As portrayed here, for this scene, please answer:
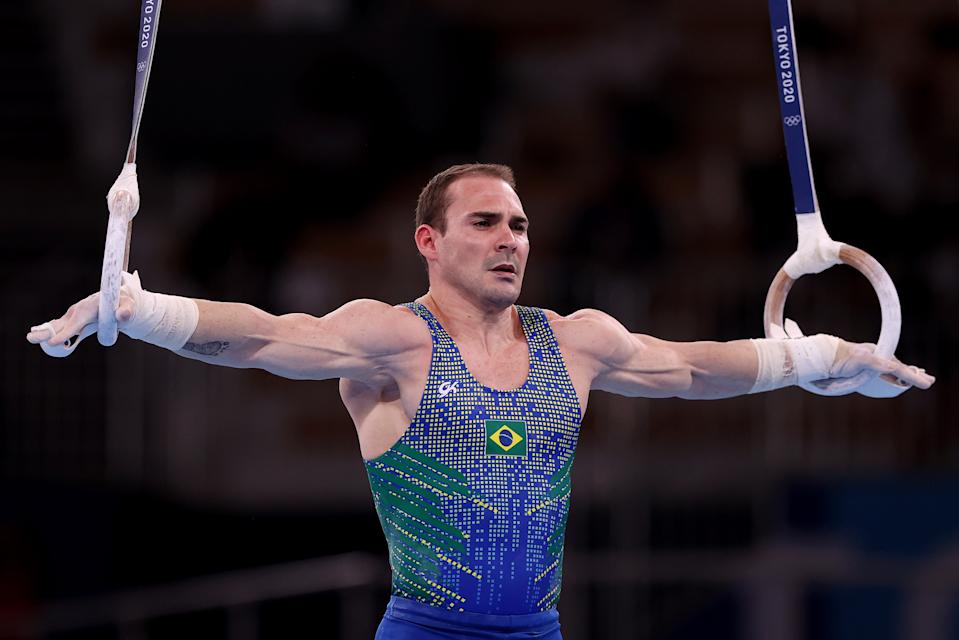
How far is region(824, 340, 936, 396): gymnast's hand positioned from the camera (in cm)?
448

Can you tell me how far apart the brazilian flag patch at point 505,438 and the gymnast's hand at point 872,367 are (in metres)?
1.11

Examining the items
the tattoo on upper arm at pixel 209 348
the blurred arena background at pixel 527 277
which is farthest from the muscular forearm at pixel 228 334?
the blurred arena background at pixel 527 277

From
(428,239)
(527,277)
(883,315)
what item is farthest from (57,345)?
(527,277)

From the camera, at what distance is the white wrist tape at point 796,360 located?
15.0 ft

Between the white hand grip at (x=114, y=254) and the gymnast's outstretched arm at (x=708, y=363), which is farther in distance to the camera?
the gymnast's outstretched arm at (x=708, y=363)

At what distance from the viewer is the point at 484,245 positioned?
4.34 m

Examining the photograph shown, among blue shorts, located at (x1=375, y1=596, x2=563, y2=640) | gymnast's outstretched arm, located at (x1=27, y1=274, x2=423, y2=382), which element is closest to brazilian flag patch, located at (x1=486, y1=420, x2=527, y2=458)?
gymnast's outstretched arm, located at (x1=27, y1=274, x2=423, y2=382)

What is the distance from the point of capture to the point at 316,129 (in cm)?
990

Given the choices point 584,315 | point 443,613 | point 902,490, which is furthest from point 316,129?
point 443,613

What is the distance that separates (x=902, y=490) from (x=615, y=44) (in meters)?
4.87

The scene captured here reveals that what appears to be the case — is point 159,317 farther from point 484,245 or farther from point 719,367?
point 719,367

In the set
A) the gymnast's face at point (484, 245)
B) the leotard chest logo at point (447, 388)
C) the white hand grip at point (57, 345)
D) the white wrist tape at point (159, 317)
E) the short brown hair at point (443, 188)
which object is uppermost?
the short brown hair at point (443, 188)

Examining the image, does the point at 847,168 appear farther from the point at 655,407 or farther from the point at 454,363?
the point at 454,363

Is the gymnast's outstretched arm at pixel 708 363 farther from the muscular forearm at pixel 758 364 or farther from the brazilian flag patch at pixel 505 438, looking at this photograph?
the brazilian flag patch at pixel 505 438
